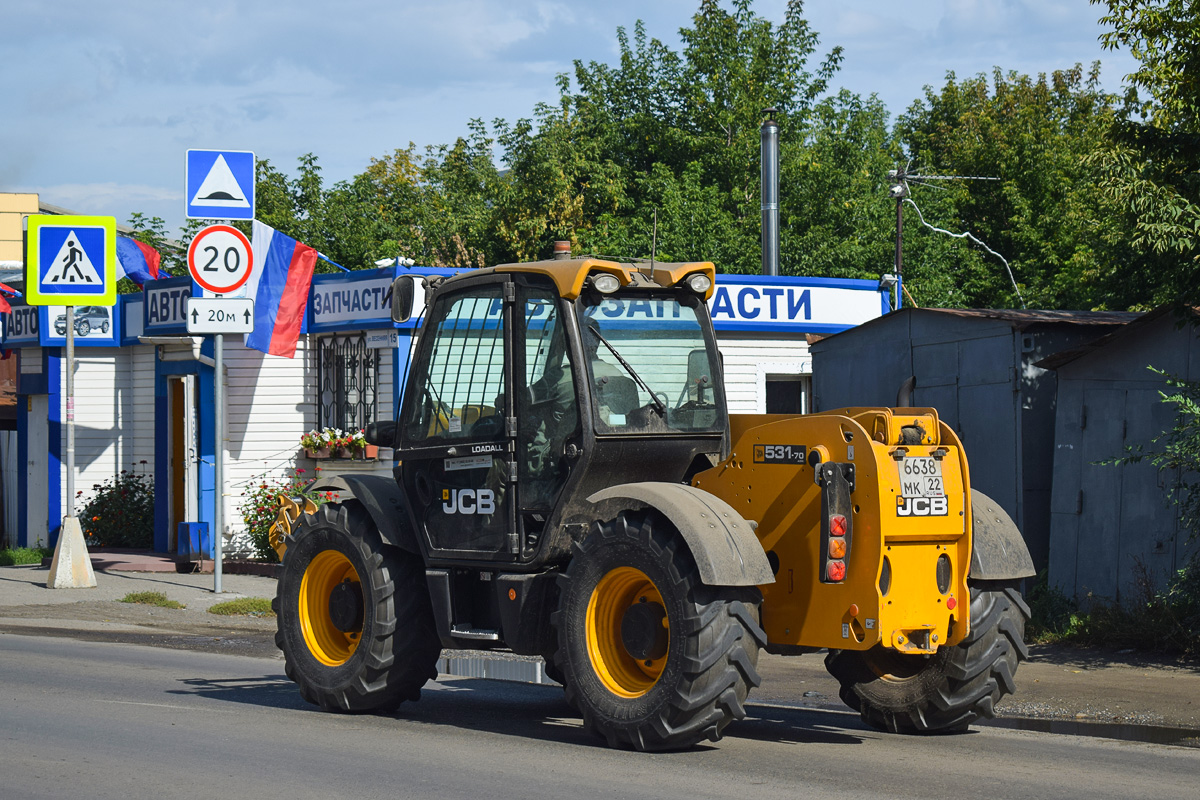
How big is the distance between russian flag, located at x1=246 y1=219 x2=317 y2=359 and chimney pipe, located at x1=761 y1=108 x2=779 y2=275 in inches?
293

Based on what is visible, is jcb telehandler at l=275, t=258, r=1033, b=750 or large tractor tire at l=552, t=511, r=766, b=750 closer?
large tractor tire at l=552, t=511, r=766, b=750

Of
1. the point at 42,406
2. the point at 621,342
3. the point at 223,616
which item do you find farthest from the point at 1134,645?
the point at 42,406

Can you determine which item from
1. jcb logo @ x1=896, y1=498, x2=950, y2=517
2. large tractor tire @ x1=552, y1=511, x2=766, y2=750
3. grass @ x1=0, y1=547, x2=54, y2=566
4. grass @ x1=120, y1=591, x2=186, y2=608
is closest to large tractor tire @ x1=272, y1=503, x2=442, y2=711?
large tractor tire @ x1=552, y1=511, x2=766, y2=750

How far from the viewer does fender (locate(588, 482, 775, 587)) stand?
22.4 feet

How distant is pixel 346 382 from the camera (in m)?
18.8

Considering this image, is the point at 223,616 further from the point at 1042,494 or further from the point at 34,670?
the point at 1042,494

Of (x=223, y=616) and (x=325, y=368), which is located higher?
(x=325, y=368)

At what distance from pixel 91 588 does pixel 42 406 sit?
19.8 feet

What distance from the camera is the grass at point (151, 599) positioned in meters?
15.9

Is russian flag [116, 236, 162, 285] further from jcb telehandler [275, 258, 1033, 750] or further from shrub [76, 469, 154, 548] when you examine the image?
jcb telehandler [275, 258, 1033, 750]

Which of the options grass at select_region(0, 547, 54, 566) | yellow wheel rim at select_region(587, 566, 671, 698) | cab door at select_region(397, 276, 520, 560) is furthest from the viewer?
grass at select_region(0, 547, 54, 566)

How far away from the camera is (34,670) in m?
10.9

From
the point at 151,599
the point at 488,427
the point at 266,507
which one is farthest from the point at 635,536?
the point at 266,507

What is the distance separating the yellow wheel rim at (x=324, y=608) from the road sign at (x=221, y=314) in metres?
7.11
